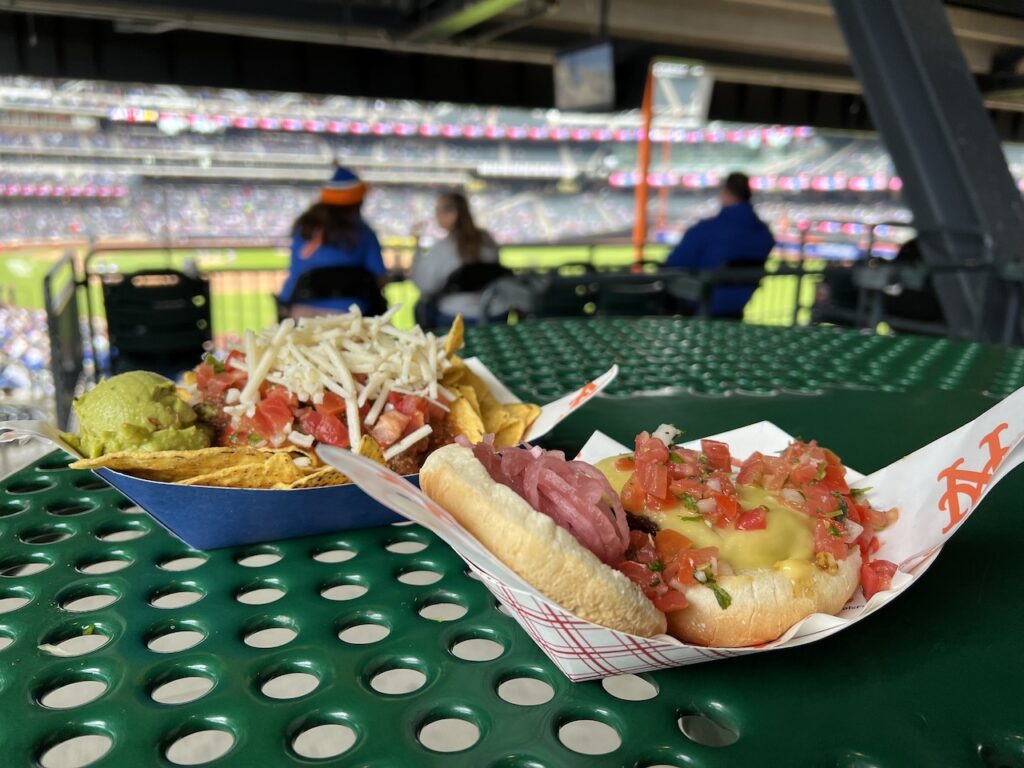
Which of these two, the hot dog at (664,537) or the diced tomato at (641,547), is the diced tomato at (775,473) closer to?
the hot dog at (664,537)

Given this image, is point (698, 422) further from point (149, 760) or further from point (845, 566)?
point (149, 760)

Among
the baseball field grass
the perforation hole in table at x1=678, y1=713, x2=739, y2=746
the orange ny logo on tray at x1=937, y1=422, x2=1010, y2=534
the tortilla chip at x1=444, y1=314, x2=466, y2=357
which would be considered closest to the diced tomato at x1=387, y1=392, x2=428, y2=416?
the tortilla chip at x1=444, y1=314, x2=466, y2=357

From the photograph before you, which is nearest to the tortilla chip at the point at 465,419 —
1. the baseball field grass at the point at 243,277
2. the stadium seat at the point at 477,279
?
the stadium seat at the point at 477,279

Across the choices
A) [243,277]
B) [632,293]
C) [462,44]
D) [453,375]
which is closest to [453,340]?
[453,375]

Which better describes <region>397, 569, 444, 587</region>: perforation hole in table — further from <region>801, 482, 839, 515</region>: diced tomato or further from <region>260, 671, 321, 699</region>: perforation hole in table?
<region>801, 482, 839, 515</region>: diced tomato

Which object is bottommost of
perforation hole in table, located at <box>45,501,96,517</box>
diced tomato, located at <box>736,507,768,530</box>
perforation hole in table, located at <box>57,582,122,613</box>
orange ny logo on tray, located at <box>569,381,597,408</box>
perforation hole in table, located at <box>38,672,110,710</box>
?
perforation hole in table, located at <box>38,672,110,710</box>

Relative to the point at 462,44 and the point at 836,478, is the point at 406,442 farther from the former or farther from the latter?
the point at 462,44

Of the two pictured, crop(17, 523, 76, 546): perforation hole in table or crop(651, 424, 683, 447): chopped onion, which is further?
crop(17, 523, 76, 546): perforation hole in table
